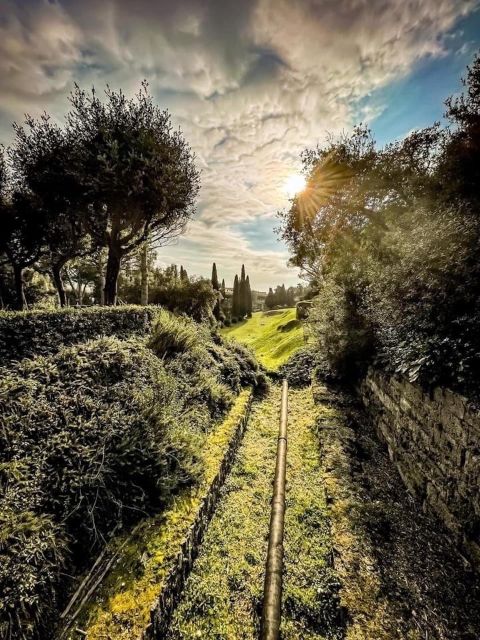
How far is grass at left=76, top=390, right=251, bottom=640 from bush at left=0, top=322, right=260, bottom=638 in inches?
10.1

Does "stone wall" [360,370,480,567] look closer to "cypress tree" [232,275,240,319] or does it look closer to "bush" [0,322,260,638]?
"bush" [0,322,260,638]

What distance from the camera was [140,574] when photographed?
118 inches

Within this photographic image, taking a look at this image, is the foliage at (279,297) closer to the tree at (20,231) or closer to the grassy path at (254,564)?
the tree at (20,231)

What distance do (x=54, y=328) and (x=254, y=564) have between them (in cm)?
537

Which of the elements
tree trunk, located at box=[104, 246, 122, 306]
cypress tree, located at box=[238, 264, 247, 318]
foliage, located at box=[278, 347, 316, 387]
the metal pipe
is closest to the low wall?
the metal pipe

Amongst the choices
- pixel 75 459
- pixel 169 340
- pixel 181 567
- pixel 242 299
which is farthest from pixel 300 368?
pixel 242 299

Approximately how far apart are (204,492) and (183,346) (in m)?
4.34

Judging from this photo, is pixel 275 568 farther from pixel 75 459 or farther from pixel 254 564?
pixel 75 459

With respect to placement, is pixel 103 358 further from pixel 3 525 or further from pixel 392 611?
pixel 392 611

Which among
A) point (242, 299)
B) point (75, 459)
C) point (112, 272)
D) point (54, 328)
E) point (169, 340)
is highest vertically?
point (242, 299)

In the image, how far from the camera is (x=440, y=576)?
10.8ft

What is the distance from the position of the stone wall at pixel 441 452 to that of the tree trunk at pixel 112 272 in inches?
457

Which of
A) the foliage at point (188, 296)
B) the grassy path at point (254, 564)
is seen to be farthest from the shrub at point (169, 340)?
the foliage at point (188, 296)

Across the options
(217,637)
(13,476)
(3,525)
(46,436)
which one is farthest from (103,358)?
(217,637)
